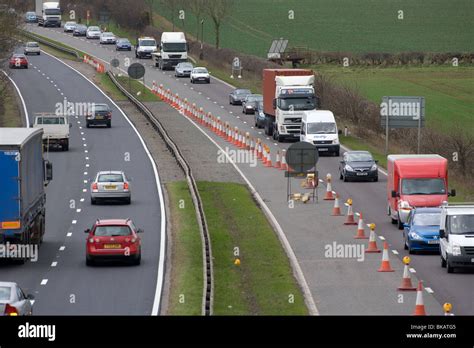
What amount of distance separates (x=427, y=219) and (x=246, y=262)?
566 centimetres

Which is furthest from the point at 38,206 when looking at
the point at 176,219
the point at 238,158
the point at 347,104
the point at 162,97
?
the point at 162,97

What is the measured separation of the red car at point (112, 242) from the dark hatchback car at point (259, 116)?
128 feet

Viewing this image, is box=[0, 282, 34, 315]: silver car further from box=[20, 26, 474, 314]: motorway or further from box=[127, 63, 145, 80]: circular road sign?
box=[127, 63, 145, 80]: circular road sign

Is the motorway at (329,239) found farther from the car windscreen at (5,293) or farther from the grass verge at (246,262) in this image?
the car windscreen at (5,293)

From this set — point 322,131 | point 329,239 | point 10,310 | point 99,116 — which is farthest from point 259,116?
point 10,310

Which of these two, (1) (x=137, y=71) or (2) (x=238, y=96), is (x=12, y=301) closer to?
(2) (x=238, y=96)

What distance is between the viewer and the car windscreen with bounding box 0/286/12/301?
78.9 feet

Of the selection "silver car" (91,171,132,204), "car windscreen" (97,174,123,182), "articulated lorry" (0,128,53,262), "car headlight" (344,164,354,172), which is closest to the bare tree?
"car headlight" (344,164,354,172)

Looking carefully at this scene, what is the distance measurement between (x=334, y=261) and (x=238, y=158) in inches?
1035

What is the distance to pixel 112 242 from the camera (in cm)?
3531

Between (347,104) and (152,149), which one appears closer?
(152,149)

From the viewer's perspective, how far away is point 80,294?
31.2 m

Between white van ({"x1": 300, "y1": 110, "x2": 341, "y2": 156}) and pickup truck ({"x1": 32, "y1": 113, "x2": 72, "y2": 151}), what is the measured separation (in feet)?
39.2

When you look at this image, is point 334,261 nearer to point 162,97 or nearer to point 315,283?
point 315,283
